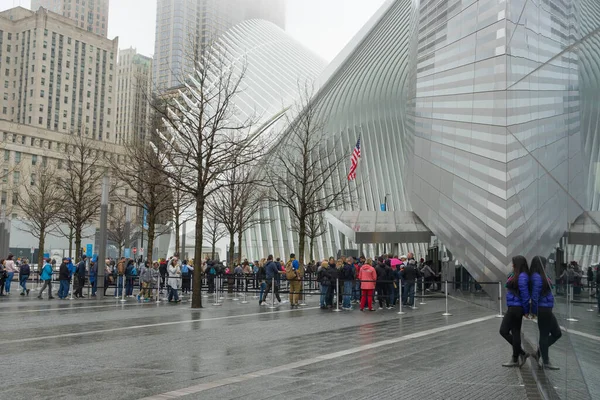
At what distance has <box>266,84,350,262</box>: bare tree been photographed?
25.4 meters

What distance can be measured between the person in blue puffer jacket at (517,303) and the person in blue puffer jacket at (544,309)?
0.43m

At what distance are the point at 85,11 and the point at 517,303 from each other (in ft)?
572

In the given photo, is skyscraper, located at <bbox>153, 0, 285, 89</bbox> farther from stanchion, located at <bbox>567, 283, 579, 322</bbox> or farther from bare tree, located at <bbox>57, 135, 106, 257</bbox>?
stanchion, located at <bbox>567, 283, 579, 322</bbox>

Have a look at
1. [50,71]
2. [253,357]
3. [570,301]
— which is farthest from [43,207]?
[50,71]

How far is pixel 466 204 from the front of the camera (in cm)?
2066

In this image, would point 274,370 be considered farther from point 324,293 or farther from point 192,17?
point 192,17

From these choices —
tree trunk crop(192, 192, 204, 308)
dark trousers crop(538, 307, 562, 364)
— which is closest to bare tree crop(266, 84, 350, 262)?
tree trunk crop(192, 192, 204, 308)

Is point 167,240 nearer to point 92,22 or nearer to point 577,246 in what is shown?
point 577,246

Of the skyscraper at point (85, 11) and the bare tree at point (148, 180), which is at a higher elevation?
the skyscraper at point (85, 11)

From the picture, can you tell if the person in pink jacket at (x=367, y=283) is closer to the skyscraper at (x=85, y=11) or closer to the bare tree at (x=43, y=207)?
the bare tree at (x=43, y=207)

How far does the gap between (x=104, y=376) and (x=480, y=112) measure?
15644mm

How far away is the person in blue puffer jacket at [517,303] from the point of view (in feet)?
26.4

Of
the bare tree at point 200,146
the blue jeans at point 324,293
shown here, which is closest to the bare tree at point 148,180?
the bare tree at point 200,146

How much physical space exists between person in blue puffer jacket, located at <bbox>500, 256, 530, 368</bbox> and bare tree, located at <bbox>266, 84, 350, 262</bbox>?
1482 cm
